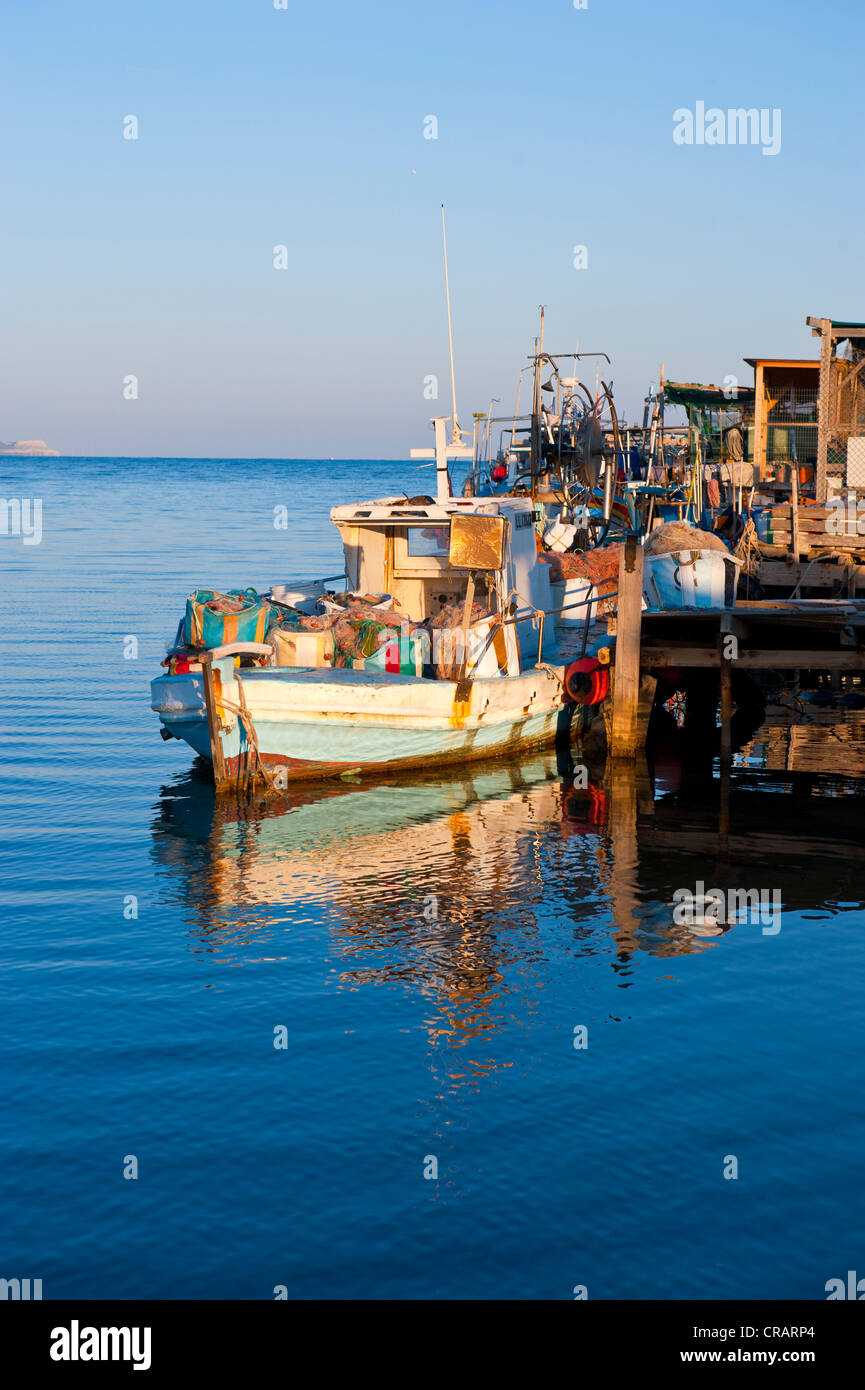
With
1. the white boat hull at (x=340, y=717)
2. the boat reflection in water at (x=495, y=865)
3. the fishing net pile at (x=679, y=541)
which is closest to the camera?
the boat reflection in water at (x=495, y=865)

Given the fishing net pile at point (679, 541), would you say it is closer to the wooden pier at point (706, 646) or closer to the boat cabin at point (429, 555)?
the wooden pier at point (706, 646)

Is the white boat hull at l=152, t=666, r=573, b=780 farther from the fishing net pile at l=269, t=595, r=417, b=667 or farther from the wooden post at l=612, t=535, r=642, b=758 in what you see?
the wooden post at l=612, t=535, r=642, b=758

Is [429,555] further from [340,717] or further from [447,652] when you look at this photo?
[340,717]

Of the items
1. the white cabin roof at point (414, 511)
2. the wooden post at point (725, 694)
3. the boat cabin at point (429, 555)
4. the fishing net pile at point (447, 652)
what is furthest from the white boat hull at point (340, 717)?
the wooden post at point (725, 694)

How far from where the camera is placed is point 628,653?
738 inches

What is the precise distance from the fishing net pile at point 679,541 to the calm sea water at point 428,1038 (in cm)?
598

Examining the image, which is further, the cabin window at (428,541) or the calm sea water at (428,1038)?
the cabin window at (428,541)

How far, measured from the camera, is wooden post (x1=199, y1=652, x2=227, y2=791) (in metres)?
15.9

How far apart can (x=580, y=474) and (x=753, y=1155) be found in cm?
2387

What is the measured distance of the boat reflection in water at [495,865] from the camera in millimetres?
11547

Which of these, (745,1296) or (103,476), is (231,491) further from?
(745,1296)

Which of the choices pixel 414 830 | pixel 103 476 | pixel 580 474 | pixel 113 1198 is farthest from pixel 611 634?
pixel 103 476

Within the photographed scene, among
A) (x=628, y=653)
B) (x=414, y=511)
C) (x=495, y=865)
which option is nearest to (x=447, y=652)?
(x=414, y=511)
